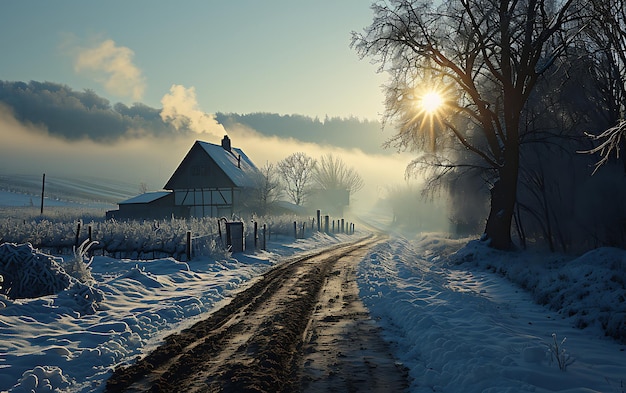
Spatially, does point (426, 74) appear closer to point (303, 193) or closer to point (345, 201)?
point (303, 193)

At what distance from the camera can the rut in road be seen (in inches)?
201

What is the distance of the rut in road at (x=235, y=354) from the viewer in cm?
512

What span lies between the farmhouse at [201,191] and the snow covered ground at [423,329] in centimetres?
2948

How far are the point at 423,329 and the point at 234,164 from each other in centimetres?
4227

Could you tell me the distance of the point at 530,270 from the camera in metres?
12.3

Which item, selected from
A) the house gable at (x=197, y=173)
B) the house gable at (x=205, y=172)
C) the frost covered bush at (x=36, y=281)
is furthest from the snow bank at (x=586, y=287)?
the house gable at (x=197, y=173)

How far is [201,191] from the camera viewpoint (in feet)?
143

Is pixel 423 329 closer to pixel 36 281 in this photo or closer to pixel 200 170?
pixel 36 281

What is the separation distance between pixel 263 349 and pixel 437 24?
1444cm

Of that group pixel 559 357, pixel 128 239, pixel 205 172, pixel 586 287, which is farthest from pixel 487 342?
pixel 205 172

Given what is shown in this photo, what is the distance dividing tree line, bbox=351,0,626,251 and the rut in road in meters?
10.6

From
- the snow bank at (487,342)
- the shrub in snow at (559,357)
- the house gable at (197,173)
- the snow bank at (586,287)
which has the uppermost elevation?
the house gable at (197,173)

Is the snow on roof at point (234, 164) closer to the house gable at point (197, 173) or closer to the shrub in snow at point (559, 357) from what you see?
the house gable at point (197, 173)

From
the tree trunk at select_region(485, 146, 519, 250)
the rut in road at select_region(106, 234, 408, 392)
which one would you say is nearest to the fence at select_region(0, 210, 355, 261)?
the rut in road at select_region(106, 234, 408, 392)
